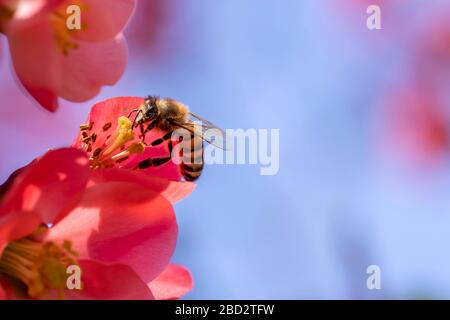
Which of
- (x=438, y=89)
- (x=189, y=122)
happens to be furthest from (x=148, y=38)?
(x=438, y=89)

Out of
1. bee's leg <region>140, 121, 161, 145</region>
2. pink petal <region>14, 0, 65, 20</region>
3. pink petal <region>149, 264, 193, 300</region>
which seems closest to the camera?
pink petal <region>14, 0, 65, 20</region>

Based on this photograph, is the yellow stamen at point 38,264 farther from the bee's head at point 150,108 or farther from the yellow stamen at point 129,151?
the bee's head at point 150,108

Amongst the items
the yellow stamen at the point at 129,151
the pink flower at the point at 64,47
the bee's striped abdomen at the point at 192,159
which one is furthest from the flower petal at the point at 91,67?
the bee's striped abdomen at the point at 192,159

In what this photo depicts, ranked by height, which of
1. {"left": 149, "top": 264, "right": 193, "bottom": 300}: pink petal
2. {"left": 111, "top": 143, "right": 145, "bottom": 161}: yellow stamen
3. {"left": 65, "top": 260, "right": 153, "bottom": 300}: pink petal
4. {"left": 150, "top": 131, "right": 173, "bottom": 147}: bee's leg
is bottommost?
{"left": 149, "top": 264, "right": 193, "bottom": 300}: pink petal

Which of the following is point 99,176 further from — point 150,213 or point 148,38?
point 148,38

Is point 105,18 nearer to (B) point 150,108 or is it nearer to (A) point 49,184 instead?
(A) point 49,184

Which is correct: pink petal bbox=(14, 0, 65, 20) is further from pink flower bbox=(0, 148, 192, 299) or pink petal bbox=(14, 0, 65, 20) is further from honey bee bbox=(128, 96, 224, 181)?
honey bee bbox=(128, 96, 224, 181)

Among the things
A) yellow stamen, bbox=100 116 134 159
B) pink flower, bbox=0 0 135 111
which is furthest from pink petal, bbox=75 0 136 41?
yellow stamen, bbox=100 116 134 159
